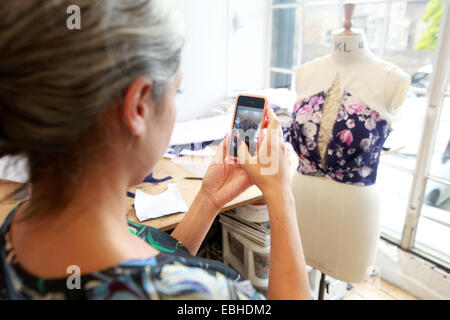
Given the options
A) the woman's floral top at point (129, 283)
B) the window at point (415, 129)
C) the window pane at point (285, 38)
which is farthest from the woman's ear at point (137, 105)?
the window pane at point (285, 38)

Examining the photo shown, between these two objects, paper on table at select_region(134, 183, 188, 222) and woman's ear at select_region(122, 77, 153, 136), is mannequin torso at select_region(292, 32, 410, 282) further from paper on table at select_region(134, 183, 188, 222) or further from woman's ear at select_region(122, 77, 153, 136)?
woman's ear at select_region(122, 77, 153, 136)

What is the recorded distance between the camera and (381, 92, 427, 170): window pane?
1.81 metres

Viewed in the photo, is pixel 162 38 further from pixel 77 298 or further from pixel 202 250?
pixel 202 250

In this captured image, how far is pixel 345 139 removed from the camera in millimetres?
1145

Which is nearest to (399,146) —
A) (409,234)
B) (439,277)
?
(409,234)

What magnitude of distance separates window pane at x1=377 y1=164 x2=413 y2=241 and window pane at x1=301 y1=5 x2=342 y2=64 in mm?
916

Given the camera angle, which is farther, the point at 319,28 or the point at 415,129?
the point at 319,28

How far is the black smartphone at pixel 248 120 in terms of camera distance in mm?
958

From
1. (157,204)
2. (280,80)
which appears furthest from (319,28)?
(157,204)

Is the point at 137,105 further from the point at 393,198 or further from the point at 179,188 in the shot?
the point at 393,198

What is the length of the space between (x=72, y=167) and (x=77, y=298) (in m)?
0.17

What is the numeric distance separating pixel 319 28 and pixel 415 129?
0.95m

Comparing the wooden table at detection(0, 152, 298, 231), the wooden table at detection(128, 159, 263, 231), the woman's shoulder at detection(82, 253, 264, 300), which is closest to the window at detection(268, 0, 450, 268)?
the wooden table at detection(0, 152, 298, 231)
